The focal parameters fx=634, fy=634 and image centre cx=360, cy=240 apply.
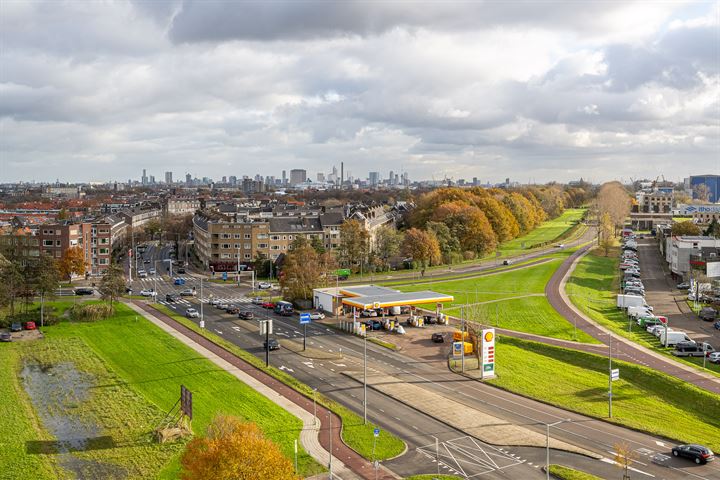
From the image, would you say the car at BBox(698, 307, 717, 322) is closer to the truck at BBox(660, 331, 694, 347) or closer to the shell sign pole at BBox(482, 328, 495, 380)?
the truck at BBox(660, 331, 694, 347)

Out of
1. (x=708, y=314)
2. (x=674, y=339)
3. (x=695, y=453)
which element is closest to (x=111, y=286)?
(x=674, y=339)

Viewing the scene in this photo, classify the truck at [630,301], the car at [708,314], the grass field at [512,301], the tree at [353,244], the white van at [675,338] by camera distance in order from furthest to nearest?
1. the tree at [353,244]
2. the truck at [630,301]
3. the car at [708,314]
4. the grass field at [512,301]
5. the white van at [675,338]

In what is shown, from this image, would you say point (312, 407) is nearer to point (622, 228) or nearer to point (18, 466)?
point (18, 466)

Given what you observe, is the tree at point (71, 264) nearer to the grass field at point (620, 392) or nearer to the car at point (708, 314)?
the grass field at point (620, 392)

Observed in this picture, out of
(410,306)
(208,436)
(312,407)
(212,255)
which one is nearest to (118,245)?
(212,255)

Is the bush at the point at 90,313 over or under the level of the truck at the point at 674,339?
under

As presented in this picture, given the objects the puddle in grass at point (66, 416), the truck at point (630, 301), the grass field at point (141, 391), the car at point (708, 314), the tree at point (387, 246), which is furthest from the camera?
the tree at point (387, 246)

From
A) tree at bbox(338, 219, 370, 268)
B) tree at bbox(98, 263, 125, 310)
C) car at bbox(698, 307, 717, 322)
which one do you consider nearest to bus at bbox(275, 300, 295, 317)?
tree at bbox(98, 263, 125, 310)

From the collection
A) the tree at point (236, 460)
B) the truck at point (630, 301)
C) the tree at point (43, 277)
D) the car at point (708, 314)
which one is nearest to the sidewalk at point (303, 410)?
the tree at point (236, 460)
